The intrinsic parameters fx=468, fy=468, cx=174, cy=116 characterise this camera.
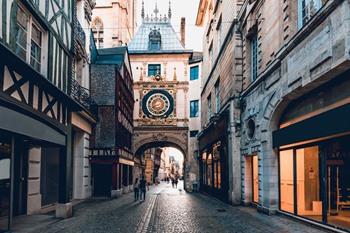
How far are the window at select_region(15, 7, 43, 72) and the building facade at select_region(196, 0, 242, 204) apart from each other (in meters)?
10.7

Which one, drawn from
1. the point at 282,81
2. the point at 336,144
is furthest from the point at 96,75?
the point at 336,144

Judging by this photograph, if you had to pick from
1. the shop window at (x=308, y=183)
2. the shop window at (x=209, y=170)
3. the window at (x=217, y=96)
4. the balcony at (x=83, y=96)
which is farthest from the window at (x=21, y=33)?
the shop window at (x=209, y=170)

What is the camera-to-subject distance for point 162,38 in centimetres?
5231

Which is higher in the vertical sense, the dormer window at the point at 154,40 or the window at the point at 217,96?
the dormer window at the point at 154,40

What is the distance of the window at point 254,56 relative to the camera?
67.6ft

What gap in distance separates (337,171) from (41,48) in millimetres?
9538

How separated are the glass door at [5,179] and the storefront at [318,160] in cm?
807

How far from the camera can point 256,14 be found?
63.7ft

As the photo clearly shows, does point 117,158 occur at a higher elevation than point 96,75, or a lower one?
lower

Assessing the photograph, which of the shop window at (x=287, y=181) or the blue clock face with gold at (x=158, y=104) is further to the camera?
the blue clock face with gold at (x=158, y=104)

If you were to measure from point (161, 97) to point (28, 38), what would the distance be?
34842mm

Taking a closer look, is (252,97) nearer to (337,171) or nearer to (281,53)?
(281,53)

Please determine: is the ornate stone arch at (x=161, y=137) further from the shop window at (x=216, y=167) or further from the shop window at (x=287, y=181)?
the shop window at (x=287, y=181)

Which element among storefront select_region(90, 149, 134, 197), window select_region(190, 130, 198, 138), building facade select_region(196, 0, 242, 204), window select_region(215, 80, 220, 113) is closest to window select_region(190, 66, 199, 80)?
window select_region(190, 130, 198, 138)
